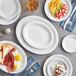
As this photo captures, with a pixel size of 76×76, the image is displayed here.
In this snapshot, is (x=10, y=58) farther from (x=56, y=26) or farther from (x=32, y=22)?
(x=56, y=26)

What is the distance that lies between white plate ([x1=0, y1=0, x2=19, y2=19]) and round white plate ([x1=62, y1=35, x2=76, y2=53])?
1.34 ft

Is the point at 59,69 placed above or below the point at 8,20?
below

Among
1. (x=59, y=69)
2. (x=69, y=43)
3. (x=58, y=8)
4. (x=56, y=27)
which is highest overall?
(x=58, y=8)

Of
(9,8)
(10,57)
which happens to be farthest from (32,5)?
(10,57)

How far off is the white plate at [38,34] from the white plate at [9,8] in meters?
0.12

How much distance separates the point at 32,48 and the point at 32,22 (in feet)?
0.58

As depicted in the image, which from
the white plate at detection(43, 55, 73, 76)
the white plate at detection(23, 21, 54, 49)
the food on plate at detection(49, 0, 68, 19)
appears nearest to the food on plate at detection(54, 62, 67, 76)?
the white plate at detection(43, 55, 73, 76)

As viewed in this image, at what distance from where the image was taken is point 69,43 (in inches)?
56.4

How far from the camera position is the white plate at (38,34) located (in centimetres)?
132

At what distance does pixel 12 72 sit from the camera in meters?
1.24

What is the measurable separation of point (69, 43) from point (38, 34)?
0.82 feet

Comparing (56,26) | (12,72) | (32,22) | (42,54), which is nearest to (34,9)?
(32,22)

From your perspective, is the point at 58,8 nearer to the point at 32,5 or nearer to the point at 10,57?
the point at 32,5

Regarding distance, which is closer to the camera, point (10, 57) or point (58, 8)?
point (10, 57)
